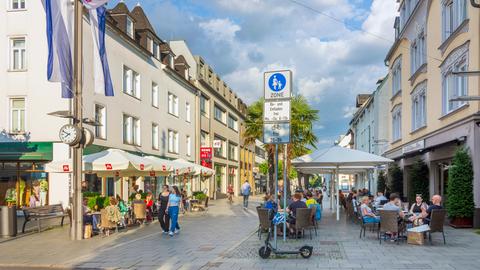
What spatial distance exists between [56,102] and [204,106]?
25.6 meters

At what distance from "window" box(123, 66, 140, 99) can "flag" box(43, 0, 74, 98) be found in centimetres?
1458

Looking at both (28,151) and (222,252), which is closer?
(222,252)

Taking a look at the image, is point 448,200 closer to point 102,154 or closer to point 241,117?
point 102,154

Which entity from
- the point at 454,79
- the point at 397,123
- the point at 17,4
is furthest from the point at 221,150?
the point at 454,79

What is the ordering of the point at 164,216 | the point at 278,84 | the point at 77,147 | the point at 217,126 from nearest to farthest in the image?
the point at 278,84 → the point at 77,147 → the point at 164,216 → the point at 217,126

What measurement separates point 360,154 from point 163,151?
19982mm

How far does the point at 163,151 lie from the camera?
3619 cm

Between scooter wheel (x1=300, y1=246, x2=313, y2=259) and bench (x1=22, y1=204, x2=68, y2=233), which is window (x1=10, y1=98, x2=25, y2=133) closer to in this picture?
bench (x1=22, y1=204, x2=68, y2=233)

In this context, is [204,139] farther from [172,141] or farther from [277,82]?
[277,82]

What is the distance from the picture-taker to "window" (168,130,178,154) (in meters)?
37.7

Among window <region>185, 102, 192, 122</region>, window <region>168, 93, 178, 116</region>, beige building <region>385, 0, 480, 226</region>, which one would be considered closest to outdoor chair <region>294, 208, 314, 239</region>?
beige building <region>385, 0, 480, 226</region>

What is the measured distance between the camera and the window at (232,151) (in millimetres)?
57872

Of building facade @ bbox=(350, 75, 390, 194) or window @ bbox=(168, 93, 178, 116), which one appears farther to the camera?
building facade @ bbox=(350, 75, 390, 194)

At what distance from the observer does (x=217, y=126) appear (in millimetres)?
51938
